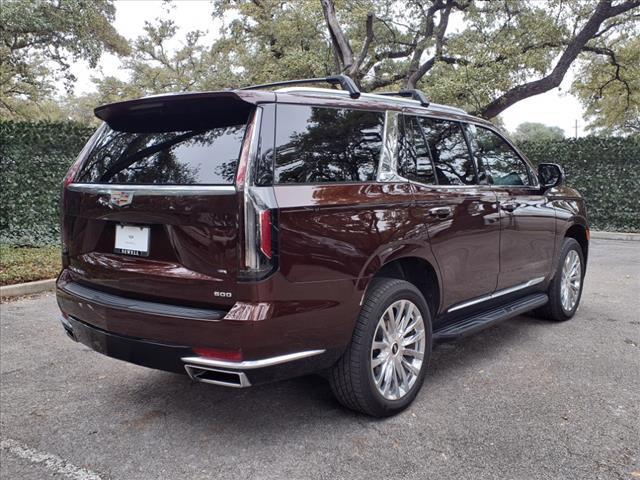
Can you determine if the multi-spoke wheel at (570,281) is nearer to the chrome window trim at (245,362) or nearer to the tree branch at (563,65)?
the chrome window trim at (245,362)

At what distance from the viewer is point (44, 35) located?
14305mm

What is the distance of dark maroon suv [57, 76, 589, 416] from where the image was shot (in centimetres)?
248

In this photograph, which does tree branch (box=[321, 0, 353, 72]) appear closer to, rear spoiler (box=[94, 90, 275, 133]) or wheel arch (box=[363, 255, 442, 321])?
wheel arch (box=[363, 255, 442, 321])

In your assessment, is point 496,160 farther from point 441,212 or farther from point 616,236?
point 616,236

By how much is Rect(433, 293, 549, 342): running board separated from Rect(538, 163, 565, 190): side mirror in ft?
3.34

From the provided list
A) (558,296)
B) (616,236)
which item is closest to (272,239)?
(558,296)

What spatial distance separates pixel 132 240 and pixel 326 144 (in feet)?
3.73

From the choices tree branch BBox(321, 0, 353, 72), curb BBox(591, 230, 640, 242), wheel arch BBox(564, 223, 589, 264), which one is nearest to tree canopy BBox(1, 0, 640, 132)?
tree branch BBox(321, 0, 353, 72)

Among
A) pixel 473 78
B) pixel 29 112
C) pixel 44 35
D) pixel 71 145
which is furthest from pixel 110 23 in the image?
pixel 473 78

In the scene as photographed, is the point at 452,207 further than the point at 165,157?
Yes

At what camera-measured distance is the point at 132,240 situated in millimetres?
2766

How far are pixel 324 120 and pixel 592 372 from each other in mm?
2624

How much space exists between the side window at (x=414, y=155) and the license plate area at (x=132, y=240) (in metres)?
1.54

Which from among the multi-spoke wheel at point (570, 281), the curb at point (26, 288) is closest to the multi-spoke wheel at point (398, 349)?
the multi-spoke wheel at point (570, 281)
